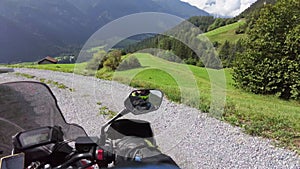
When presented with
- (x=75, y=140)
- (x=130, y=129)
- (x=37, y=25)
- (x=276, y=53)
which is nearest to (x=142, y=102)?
(x=130, y=129)

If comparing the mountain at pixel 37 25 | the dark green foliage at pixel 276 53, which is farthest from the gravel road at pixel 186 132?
the mountain at pixel 37 25

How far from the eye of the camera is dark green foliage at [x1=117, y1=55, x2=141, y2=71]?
1.38m

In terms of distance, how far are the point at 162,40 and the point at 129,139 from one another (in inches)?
19.1

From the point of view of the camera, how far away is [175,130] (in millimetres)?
1352

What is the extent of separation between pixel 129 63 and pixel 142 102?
218 millimetres

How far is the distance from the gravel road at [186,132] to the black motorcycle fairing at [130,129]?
0.10 feet

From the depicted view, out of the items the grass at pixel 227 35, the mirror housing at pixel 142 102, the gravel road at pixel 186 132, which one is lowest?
the gravel road at pixel 186 132

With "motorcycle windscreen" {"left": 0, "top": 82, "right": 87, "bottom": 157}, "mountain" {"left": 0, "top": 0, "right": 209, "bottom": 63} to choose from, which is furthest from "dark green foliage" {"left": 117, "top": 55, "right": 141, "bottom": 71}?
"mountain" {"left": 0, "top": 0, "right": 209, "bottom": 63}

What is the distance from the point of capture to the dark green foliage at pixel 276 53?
40.7 ft

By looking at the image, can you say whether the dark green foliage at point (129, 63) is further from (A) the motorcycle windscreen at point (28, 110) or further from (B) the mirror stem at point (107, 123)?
(A) the motorcycle windscreen at point (28, 110)

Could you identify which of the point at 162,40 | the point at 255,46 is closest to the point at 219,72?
the point at 162,40

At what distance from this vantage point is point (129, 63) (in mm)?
1388

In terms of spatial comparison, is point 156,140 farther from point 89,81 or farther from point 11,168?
point 11,168

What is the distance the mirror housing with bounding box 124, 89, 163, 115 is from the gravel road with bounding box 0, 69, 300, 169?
0.09ft
